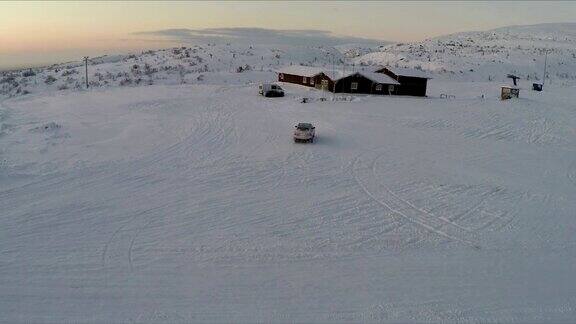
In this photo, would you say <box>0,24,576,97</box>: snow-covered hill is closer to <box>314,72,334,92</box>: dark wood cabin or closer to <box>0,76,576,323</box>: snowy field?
<box>314,72,334,92</box>: dark wood cabin

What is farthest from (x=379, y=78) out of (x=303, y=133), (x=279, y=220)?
(x=279, y=220)

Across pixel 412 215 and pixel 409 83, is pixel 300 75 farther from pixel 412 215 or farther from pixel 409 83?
pixel 412 215

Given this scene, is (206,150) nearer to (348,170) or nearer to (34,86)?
(348,170)

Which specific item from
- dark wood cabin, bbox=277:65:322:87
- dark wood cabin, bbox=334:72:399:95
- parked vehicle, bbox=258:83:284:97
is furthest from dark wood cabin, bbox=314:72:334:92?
parked vehicle, bbox=258:83:284:97

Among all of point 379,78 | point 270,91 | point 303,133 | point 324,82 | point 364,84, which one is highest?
point 379,78

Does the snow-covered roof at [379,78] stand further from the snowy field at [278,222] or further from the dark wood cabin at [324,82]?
the snowy field at [278,222]

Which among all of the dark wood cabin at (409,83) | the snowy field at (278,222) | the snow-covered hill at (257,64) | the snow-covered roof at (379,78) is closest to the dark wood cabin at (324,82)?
the snow-covered roof at (379,78)
